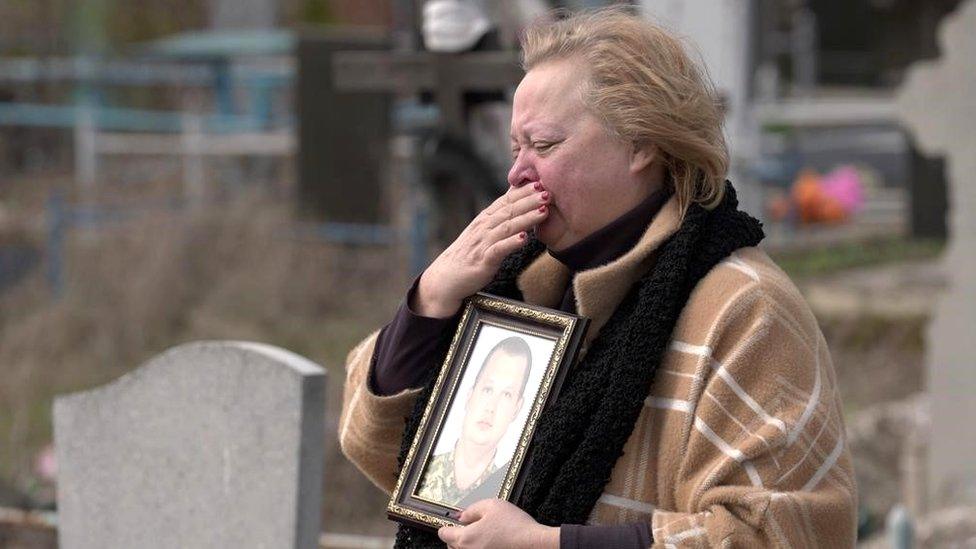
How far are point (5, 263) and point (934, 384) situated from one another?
676 cm

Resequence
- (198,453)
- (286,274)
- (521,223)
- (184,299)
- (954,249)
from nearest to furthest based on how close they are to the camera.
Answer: (521,223), (198,453), (954,249), (184,299), (286,274)

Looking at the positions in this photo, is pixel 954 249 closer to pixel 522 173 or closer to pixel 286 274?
pixel 522 173

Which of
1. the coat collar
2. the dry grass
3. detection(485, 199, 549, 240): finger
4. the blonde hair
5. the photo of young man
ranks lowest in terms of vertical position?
the dry grass

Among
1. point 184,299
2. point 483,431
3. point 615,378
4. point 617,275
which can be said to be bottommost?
point 184,299

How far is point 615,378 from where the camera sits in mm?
Result: 2113

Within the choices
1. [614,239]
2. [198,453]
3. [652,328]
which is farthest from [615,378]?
[198,453]

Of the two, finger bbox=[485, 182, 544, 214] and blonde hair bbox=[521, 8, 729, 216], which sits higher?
blonde hair bbox=[521, 8, 729, 216]

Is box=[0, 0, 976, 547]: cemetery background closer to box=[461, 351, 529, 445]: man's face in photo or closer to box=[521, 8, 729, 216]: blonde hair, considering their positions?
box=[461, 351, 529, 445]: man's face in photo

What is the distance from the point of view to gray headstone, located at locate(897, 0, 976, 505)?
601cm

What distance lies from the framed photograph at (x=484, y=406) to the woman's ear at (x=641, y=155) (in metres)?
0.22

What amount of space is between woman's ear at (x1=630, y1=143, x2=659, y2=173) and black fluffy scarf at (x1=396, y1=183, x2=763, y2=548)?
Result: 9 centimetres

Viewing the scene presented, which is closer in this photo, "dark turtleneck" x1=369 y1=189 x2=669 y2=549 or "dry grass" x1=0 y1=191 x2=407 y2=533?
"dark turtleneck" x1=369 y1=189 x2=669 y2=549

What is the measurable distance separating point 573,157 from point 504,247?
0.16 meters

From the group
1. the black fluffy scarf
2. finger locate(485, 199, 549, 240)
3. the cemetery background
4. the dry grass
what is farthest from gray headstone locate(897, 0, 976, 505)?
finger locate(485, 199, 549, 240)
